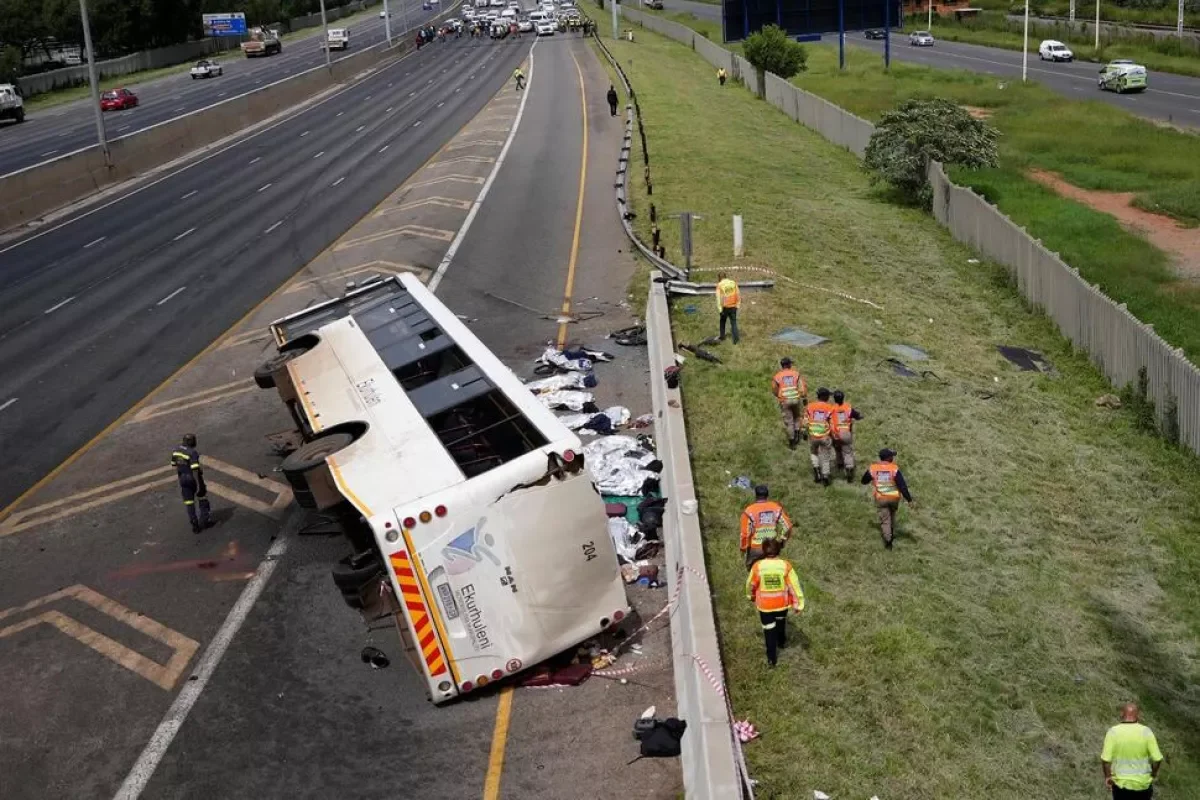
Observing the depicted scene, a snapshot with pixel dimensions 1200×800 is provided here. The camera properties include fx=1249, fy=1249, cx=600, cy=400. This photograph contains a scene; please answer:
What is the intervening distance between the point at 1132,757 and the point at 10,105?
8395 centimetres

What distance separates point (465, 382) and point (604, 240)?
20686 millimetres

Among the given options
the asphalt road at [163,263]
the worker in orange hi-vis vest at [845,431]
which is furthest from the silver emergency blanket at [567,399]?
the asphalt road at [163,263]

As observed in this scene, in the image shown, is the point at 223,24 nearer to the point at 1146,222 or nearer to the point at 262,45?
the point at 262,45

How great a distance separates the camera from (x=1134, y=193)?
44.2 metres

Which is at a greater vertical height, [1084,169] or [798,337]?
[1084,169]

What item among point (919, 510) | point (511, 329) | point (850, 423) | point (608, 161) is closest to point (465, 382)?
point (850, 423)

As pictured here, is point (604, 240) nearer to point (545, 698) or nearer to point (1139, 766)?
point (545, 698)

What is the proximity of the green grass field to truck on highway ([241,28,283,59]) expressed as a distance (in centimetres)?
9573

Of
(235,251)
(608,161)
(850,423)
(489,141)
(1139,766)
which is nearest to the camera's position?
(1139,766)

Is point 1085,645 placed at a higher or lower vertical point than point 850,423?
lower

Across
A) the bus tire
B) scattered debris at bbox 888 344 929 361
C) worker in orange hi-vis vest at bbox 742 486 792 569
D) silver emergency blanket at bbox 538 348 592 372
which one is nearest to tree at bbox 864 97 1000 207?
scattered debris at bbox 888 344 929 361

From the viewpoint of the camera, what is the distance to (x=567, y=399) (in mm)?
22016

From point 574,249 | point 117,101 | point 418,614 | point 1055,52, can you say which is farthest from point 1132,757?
point 1055,52

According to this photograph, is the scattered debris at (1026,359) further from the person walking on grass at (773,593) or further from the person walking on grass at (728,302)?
the person walking on grass at (773,593)
